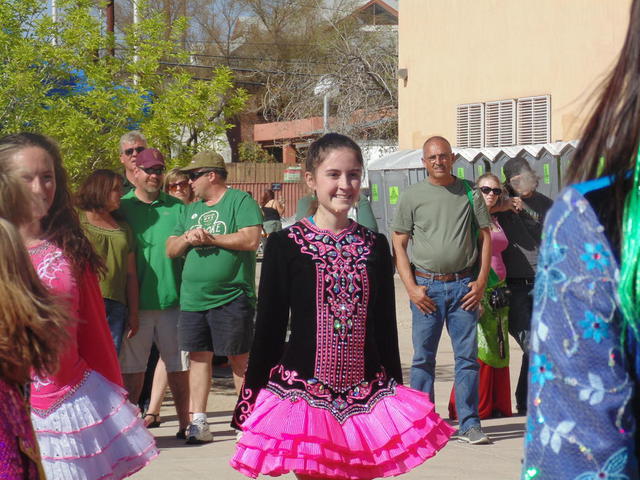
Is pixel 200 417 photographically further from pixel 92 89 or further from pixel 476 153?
pixel 476 153

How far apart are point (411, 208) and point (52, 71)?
375 centimetres

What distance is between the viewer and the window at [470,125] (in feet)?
77.2

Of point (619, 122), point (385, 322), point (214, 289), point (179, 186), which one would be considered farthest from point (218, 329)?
point (619, 122)

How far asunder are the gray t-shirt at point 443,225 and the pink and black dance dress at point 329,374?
2.72 metres

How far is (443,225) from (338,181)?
9.53 feet

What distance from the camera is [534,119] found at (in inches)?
871

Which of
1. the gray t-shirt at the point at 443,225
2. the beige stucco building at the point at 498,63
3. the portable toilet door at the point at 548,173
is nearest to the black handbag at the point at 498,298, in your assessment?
the gray t-shirt at the point at 443,225

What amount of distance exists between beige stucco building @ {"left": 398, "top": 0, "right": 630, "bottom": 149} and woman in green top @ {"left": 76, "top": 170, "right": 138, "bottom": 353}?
43.8ft

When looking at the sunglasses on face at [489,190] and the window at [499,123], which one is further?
the window at [499,123]

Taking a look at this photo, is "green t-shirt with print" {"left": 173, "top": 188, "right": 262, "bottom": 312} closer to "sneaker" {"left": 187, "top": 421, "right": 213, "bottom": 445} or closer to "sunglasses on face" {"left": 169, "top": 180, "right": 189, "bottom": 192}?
"sneaker" {"left": 187, "top": 421, "right": 213, "bottom": 445}

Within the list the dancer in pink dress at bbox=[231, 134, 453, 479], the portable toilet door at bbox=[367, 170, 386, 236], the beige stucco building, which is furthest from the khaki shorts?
the portable toilet door at bbox=[367, 170, 386, 236]

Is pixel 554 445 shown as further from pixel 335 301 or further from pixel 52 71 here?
pixel 52 71

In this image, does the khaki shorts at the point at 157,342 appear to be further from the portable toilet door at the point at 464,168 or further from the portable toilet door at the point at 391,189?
the portable toilet door at the point at 391,189

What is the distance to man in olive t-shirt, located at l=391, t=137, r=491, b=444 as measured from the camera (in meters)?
7.56
